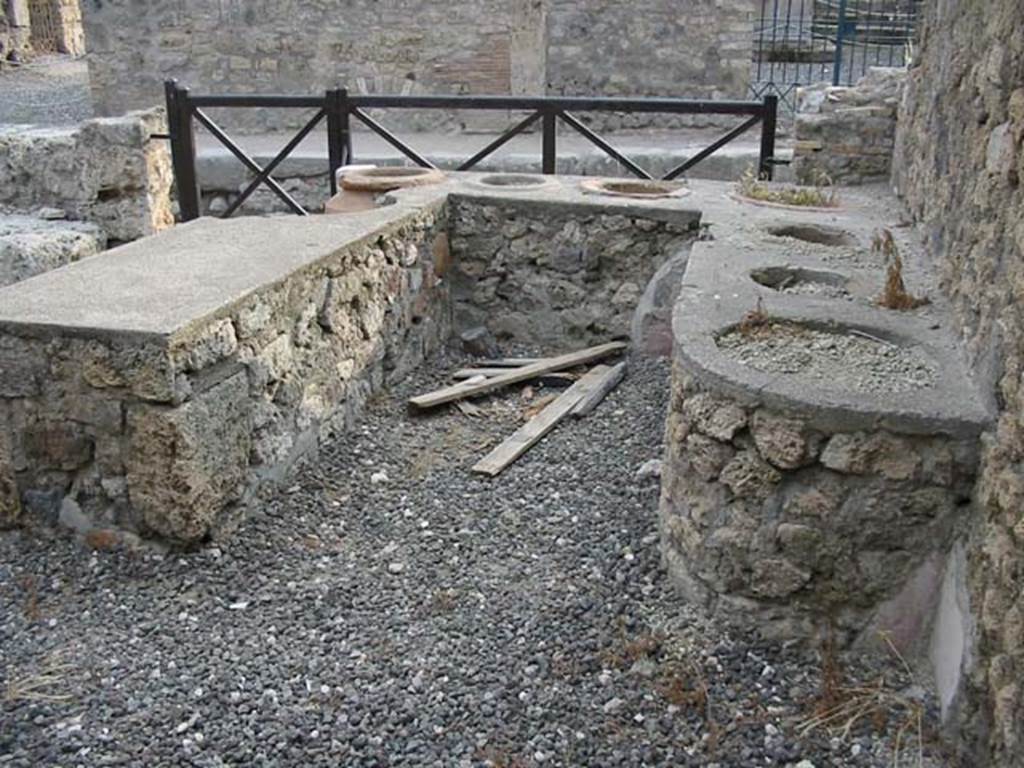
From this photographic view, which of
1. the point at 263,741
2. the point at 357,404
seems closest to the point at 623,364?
the point at 357,404

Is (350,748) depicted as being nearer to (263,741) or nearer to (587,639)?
(263,741)

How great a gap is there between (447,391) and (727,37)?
737 cm

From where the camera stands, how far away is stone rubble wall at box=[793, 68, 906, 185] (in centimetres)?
598

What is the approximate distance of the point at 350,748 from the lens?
241 cm

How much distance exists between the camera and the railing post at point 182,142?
7.04m

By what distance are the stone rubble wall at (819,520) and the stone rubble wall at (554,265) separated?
267cm

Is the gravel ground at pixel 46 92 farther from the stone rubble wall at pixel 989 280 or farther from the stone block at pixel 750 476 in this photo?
the stone block at pixel 750 476

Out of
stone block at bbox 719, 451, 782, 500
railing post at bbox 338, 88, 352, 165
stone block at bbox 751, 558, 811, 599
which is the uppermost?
railing post at bbox 338, 88, 352, 165

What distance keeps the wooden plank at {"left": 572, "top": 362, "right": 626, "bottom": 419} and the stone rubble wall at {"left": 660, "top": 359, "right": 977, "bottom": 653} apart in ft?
5.37

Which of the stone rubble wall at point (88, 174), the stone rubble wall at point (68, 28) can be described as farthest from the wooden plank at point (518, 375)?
the stone rubble wall at point (68, 28)

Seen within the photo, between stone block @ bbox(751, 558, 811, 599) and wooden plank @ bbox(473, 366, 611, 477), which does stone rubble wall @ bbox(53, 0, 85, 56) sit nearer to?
wooden plank @ bbox(473, 366, 611, 477)

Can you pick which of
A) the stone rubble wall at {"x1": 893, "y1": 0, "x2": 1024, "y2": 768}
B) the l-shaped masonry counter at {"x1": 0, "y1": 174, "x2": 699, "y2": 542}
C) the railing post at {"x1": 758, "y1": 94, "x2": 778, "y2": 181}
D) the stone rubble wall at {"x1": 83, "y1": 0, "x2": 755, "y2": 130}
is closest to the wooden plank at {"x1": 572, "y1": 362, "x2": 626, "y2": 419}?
the l-shaped masonry counter at {"x1": 0, "y1": 174, "x2": 699, "y2": 542}

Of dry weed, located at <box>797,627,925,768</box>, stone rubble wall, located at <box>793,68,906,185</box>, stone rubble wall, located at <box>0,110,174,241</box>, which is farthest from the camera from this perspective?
stone rubble wall, located at <box>0,110,174,241</box>

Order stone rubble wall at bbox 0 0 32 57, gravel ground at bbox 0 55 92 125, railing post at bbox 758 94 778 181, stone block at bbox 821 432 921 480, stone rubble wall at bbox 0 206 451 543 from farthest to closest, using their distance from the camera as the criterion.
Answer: stone rubble wall at bbox 0 0 32 57 < gravel ground at bbox 0 55 92 125 < railing post at bbox 758 94 778 181 < stone rubble wall at bbox 0 206 451 543 < stone block at bbox 821 432 921 480
